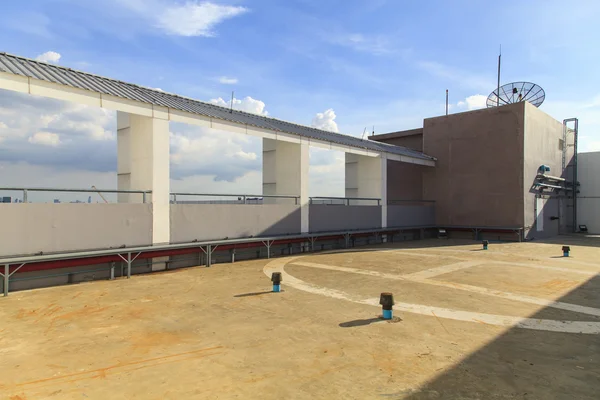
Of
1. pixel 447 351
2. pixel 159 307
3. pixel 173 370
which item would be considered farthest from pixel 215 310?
pixel 447 351

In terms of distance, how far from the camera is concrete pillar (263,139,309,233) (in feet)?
58.4

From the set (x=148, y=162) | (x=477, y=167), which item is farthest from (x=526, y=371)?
(x=477, y=167)

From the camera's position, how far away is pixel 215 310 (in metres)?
7.99

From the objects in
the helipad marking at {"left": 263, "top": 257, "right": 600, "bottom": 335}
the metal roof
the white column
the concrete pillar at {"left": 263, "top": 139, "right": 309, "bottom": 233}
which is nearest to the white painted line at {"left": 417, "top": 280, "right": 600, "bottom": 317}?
the helipad marking at {"left": 263, "top": 257, "right": 600, "bottom": 335}

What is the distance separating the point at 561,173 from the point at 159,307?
33155 mm

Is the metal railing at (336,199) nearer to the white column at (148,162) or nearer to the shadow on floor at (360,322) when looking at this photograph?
the white column at (148,162)

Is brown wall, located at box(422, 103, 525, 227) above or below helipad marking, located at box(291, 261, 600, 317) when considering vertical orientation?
above

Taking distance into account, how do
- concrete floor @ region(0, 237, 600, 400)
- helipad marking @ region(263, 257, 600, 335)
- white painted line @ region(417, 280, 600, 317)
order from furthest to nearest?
1. white painted line @ region(417, 280, 600, 317)
2. helipad marking @ region(263, 257, 600, 335)
3. concrete floor @ region(0, 237, 600, 400)

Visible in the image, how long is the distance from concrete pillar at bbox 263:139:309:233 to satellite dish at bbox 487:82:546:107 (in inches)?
692

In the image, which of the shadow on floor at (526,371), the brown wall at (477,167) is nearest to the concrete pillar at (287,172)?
the shadow on floor at (526,371)

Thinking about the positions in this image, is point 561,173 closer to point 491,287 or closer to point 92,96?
point 491,287

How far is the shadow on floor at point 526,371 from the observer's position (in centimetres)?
441

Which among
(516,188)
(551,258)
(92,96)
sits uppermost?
(92,96)

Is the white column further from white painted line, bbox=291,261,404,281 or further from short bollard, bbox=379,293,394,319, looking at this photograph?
short bollard, bbox=379,293,394,319
